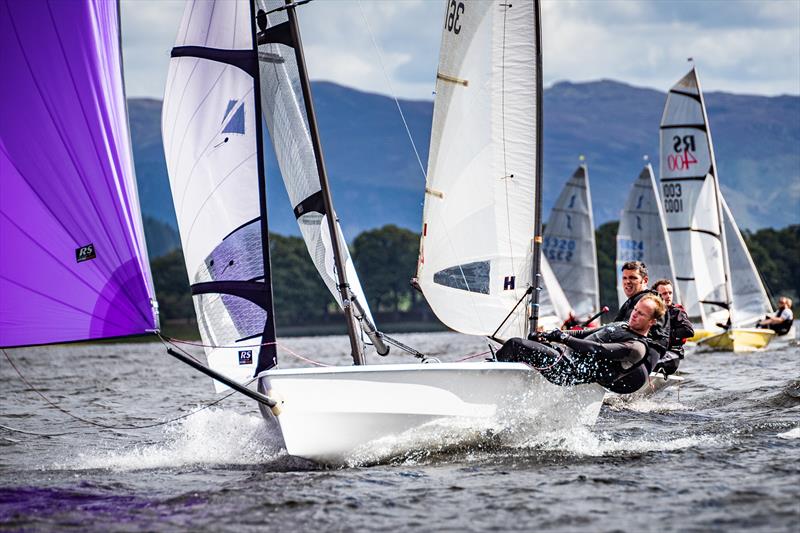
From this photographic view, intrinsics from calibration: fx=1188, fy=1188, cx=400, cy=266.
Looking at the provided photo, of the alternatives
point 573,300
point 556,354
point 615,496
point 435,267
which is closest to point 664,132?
point 573,300

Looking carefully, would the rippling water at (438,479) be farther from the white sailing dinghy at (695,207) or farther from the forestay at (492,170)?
the white sailing dinghy at (695,207)

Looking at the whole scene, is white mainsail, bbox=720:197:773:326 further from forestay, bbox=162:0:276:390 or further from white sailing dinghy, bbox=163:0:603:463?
forestay, bbox=162:0:276:390

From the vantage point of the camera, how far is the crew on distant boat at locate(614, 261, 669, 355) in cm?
1219

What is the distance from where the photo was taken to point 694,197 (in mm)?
36812

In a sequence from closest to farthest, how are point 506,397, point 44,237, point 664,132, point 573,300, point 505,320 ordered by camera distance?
point 44,237, point 506,397, point 505,320, point 664,132, point 573,300

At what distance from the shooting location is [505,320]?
44.9ft

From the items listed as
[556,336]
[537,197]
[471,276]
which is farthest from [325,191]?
[537,197]

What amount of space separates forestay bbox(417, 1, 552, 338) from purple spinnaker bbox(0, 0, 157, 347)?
4704mm

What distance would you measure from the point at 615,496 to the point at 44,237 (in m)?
5.22

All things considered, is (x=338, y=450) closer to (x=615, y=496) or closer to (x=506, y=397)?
(x=506, y=397)

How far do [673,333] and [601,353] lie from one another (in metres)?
2.36

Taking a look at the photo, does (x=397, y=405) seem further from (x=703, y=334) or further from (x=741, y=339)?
(x=703, y=334)

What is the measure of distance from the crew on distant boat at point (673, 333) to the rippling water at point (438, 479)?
2.49 ft

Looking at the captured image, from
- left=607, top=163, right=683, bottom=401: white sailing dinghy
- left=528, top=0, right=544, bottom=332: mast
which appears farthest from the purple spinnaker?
left=607, top=163, right=683, bottom=401: white sailing dinghy
